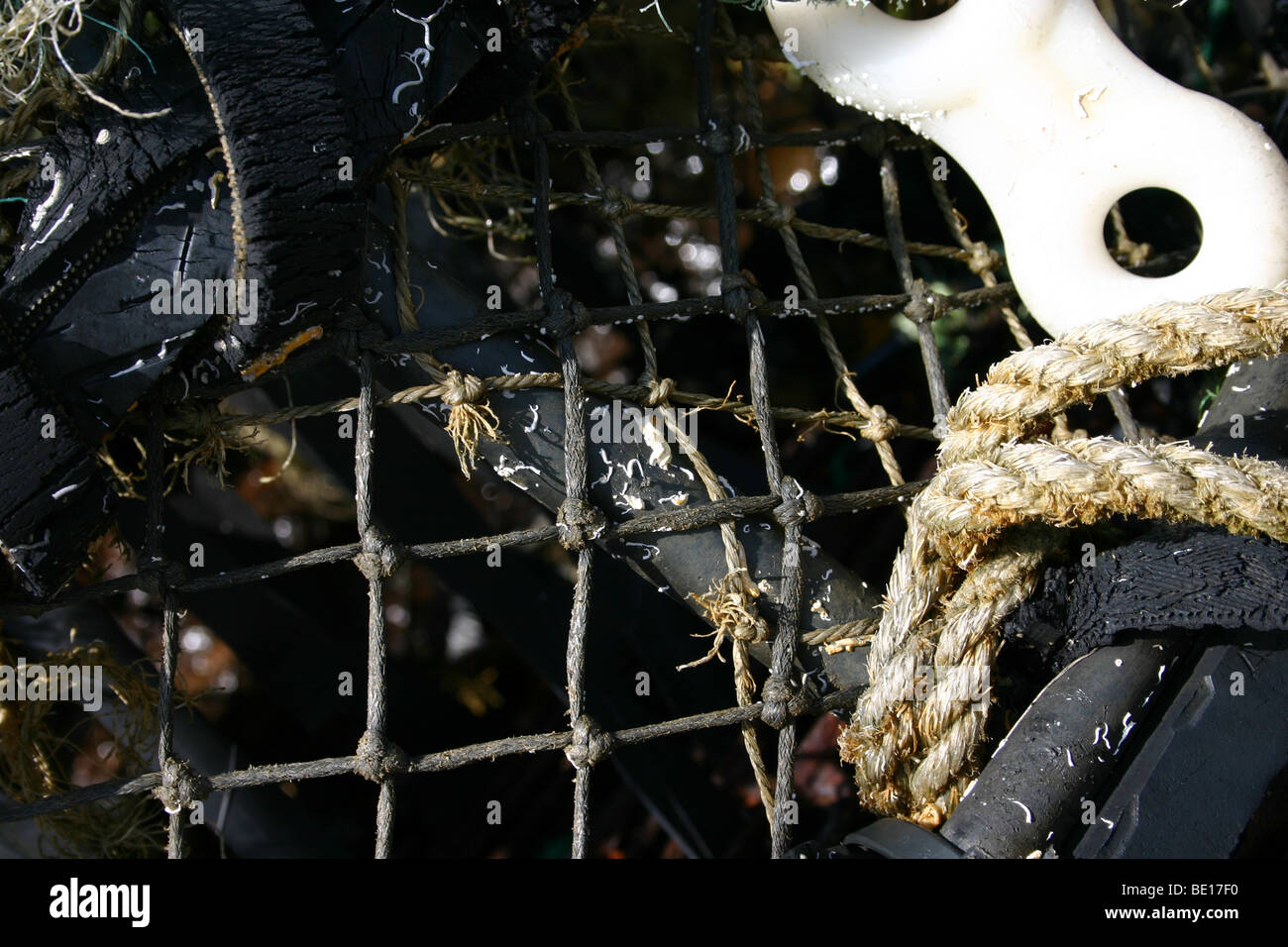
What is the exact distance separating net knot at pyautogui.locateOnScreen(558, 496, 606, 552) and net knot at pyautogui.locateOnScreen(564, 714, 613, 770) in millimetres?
138

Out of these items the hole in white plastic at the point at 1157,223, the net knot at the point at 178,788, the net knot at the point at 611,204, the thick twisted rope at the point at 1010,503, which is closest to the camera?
the thick twisted rope at the point at 1010,503

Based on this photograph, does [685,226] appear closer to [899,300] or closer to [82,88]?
[899,300]

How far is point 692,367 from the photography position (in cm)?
131

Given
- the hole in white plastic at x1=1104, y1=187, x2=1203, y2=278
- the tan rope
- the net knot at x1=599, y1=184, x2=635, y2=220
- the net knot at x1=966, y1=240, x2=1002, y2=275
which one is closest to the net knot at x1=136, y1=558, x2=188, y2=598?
the tan rope

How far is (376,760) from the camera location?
71cm

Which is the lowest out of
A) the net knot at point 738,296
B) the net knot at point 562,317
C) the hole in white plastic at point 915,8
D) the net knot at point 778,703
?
the net knot at point 778,703

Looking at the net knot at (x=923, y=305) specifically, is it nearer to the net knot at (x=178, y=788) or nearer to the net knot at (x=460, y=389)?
the net knot at (x=460, y=389)

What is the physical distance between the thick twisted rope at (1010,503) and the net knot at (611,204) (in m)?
0.34

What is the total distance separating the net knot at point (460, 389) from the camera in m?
0.71

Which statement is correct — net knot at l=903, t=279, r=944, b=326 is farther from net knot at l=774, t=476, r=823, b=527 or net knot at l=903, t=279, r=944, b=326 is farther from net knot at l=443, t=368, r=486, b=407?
net knot at l=443, t=368, r=486, b=407

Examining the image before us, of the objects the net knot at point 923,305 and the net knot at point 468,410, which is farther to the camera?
the net knot at point 923,305

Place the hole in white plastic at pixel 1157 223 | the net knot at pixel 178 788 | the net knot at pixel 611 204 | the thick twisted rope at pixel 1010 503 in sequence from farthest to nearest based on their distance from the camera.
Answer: the hole in white plastic at pixel 1157 223 < the net knot at pixel 611 204 < the net knot at pixel 178 788 < the thick twisted rope at pixel 1010 503

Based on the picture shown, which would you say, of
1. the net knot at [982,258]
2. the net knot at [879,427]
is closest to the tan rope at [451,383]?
the net knot at [879,427]

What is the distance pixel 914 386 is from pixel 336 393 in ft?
2.50
